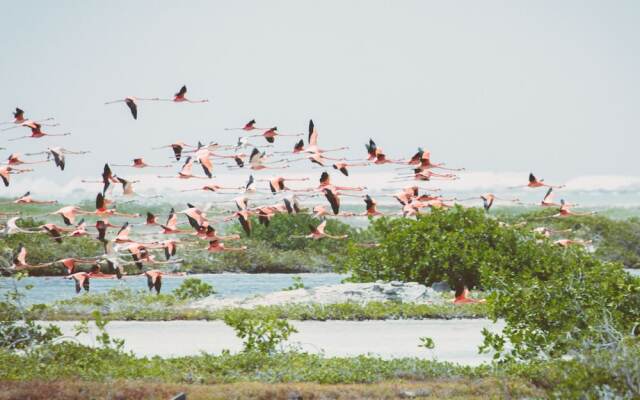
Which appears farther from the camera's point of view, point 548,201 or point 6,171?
point 548,201

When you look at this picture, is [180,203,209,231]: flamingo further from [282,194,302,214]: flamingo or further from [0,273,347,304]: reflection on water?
[0,273,347,304]: reflection on water

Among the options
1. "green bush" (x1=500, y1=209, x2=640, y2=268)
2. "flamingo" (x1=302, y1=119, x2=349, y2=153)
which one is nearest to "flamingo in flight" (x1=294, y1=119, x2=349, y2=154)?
"flamingo" (x1=302, y1=119, x2=349, y2=153)

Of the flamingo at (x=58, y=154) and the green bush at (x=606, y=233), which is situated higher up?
the flamingo at (x=58, y=154)

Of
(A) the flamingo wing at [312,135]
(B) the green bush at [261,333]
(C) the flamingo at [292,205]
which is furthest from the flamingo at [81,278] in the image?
(A) the flamingo wing at [312,135]

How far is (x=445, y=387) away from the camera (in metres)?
12.2

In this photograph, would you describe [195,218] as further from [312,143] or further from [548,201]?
[548,201]

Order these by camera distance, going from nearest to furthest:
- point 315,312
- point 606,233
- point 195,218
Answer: point 195,218
point 315,312
point 606,233

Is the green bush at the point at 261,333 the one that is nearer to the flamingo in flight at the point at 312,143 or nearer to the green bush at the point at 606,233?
the flamingo in flight at the point at 312,143

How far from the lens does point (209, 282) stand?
3344 cm

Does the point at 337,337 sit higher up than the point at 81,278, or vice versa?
the point at 81,278

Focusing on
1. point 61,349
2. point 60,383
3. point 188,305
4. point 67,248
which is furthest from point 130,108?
point 67,248

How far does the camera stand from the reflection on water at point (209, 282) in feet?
94.3

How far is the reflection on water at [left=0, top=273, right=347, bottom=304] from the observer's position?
28750 mm

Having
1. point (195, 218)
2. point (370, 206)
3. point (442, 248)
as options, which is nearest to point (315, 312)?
point (370, 206)
